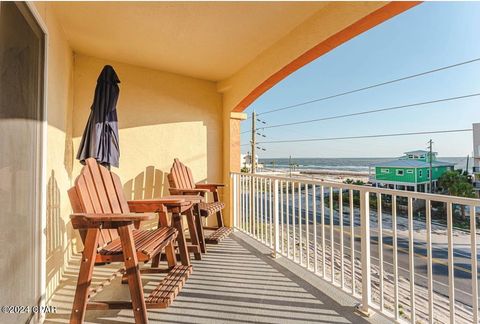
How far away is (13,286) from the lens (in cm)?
152

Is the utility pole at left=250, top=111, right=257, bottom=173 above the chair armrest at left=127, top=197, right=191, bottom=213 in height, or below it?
above

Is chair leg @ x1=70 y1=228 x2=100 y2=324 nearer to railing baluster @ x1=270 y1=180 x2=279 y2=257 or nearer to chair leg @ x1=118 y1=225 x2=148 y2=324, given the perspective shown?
chair leg @ x1=118 y1=225 x2=148 y2=324

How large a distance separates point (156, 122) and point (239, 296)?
2650 millimetres

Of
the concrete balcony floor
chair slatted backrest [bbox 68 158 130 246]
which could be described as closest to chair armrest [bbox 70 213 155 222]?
chair slatted backrest [bbox 68 158 130 246]

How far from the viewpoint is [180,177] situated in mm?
3570

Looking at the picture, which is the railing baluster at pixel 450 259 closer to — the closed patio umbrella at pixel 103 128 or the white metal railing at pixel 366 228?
the white metal railing at pixel 366 228

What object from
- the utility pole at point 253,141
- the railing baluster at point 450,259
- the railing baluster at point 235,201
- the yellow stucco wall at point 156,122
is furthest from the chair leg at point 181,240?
the utility pole at point 253,141

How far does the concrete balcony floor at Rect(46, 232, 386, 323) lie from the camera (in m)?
1.84

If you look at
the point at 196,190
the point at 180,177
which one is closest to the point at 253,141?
the point at 180,177

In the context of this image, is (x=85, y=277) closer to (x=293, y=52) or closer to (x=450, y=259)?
(x=450, y=259)

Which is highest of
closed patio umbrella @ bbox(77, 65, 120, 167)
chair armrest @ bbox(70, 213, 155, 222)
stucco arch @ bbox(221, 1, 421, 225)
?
stucco arch @ bbox(221, 1, 421, 225)

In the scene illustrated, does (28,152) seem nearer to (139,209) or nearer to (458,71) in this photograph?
(139,209)

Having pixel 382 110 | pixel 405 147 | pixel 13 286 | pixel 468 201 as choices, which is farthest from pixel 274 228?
pixel 382 110

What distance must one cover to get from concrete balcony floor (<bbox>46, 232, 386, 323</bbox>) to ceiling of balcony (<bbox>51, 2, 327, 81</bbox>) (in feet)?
7.65
